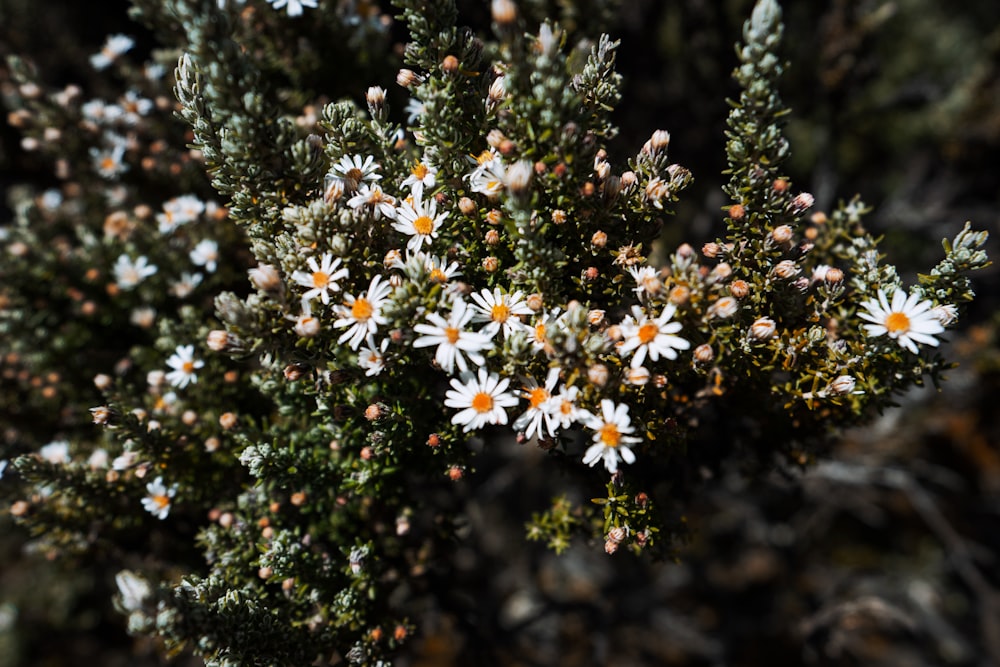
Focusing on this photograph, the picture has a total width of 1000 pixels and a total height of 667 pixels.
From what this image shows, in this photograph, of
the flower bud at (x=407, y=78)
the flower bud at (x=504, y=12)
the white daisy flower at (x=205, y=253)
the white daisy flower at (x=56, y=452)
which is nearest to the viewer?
the flower bud at (x=504, y=12)

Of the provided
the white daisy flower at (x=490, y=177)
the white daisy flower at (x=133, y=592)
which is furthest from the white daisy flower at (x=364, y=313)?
the white daisy flower at (x=133, y=592)

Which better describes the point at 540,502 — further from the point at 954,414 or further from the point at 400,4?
the point at 400,4

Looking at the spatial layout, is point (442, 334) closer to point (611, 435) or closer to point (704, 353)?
point (611, 435)

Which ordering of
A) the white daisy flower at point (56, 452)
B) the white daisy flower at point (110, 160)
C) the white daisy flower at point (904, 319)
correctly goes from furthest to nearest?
the white daisy flower at point (110, 160), the white daisy flower at point (56, 452), the white daisy flower at point (904, 319)

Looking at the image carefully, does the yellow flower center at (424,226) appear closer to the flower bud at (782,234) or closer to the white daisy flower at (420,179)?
the white daisy flower at (420,179)

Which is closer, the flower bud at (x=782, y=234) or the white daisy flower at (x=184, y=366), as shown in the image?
the flower bud at (x=782, y=234)

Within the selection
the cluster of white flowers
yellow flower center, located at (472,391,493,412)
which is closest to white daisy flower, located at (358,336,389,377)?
the cluster of white flowers

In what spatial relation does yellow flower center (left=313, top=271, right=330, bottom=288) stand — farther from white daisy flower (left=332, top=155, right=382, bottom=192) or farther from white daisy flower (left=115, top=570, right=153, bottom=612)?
white daisy flower (left=115, top=570, right=153, bottom=612)

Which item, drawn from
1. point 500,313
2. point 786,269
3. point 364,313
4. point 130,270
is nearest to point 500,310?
point 500,313
